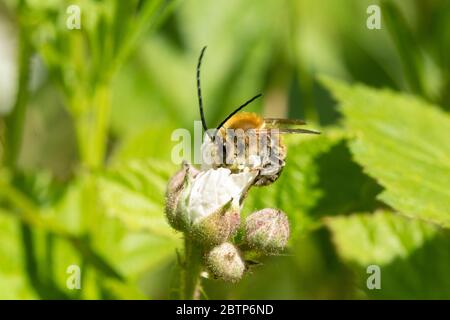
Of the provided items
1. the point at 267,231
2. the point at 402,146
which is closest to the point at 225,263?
the point at 267,231

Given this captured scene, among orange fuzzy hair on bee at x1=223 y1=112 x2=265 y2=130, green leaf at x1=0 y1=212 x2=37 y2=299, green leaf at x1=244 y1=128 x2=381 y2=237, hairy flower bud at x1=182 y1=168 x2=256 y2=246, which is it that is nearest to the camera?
hairy flower bud at x1=182 y1=168 x2=256 y2=246

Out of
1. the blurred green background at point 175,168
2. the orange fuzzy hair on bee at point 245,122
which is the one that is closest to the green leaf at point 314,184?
the blurred green background at point 175,168

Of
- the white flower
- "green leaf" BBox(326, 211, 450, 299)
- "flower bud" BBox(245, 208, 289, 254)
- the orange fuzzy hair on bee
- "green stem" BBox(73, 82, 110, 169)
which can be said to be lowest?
"flower bud" BBox(245, 208, 289, 254)

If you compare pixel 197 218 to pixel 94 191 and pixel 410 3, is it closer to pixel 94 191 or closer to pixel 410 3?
pixel 94 191

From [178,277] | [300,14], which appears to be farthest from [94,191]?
[300,14]

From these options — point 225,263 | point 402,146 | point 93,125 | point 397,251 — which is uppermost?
point 93,125

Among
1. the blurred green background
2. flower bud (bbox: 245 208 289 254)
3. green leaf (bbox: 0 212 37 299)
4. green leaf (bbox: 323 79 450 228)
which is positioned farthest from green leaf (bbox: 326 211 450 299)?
green leaf (bbox: 0 212 37 299)

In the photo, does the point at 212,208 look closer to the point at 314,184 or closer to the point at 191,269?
the point at 191,269

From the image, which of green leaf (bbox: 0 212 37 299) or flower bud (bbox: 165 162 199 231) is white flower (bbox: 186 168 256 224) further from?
green leaf (bbox: 0 212 37 299)
